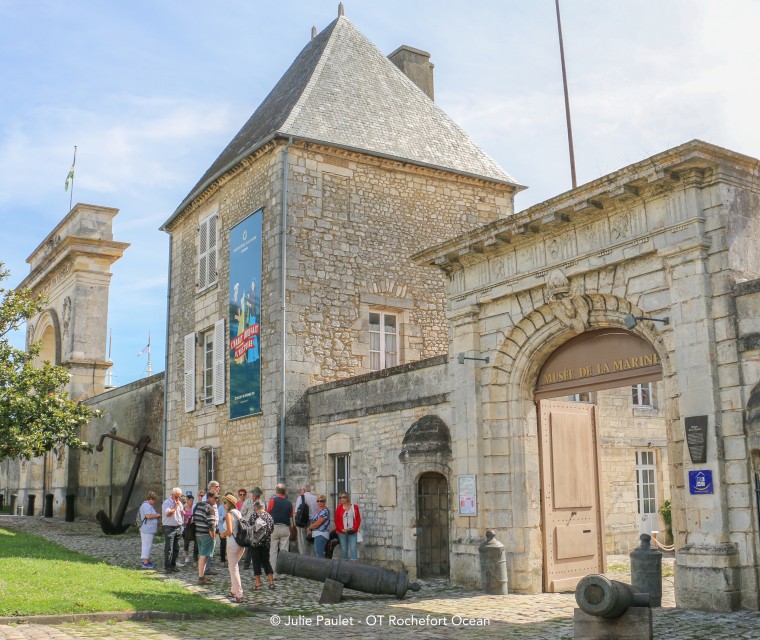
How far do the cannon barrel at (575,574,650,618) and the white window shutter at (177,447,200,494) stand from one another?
11.7 m

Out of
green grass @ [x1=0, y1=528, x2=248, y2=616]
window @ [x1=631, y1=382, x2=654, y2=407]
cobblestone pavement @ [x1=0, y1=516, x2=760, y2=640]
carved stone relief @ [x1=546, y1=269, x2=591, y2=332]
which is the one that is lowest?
cobblestone pavement @ [x1=0, y1=516, x2=760, y2=640]

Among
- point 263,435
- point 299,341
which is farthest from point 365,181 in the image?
point 263,435

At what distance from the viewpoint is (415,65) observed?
20328 mm

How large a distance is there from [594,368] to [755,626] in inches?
146

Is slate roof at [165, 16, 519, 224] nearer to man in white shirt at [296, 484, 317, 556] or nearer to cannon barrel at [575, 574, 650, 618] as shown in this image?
man in white shirt at [296, 484, 317, 556]

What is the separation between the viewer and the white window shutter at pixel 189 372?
17.8m

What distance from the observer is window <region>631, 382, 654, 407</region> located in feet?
58.8

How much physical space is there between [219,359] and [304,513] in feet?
15.8

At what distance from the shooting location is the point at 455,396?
11.6 m

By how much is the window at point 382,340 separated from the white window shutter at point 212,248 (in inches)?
145

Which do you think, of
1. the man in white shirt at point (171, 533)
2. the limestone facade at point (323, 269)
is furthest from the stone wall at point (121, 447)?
the man in white shirt at point (171, 533)

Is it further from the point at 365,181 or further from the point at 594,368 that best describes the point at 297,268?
the point at 594,368

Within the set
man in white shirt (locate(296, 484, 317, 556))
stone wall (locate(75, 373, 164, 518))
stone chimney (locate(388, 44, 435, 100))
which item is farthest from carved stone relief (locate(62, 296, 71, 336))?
man in white shirt (locate(296, 484, 317, 556))

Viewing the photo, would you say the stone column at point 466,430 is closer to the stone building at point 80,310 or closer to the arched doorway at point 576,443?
the arched doorway at point 576,443
